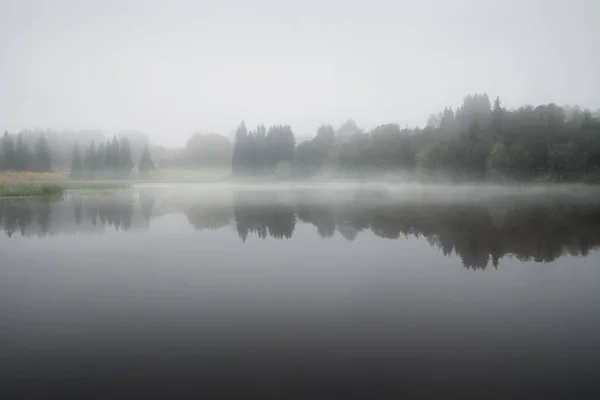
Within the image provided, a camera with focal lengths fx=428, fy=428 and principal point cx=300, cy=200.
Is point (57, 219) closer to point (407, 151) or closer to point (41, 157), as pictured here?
point (41, 157)

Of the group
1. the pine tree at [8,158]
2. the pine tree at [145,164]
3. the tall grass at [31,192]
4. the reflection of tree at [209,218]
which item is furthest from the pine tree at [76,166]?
the reflection of tree at [209,218]

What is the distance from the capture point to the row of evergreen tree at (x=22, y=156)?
101 metres

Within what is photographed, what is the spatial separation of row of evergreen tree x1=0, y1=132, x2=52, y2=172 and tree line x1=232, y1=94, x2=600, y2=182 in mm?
50315

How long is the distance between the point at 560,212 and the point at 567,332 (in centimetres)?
2798

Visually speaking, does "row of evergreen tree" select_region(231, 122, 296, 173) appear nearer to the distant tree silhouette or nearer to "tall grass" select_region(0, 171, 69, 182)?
"tall grass" select_region(0, 171, 69, 182)

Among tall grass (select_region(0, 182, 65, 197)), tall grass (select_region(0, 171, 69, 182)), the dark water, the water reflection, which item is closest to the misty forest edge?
tall grass (select_region(0, 171, 69, 182))

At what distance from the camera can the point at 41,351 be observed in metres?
8.35

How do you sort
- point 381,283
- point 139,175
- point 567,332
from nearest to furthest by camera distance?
point 567,332, point 381,283, point 139,175

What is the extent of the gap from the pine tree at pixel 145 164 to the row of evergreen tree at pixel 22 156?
85.4ft

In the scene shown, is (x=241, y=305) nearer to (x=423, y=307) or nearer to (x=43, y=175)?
(x=423, y=307)

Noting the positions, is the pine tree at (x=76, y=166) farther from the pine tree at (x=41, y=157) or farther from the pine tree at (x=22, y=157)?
the pine tree at (x=22, y=157)

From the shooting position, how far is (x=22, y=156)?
102312 mm

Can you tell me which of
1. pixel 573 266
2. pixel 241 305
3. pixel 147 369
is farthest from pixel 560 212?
pixel 147 369

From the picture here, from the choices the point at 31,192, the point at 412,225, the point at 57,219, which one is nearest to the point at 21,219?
the point at 57,219
